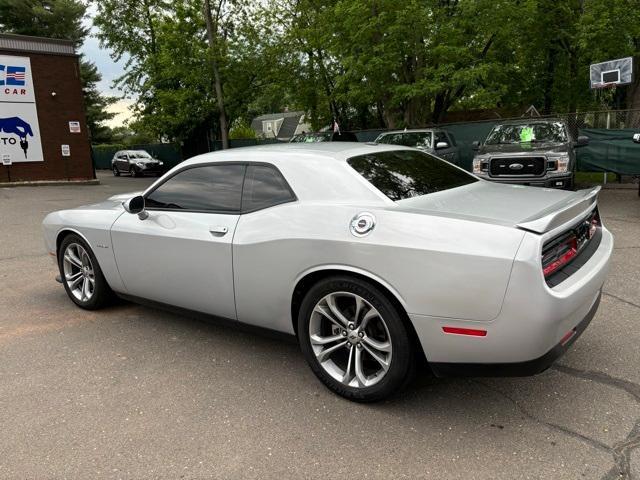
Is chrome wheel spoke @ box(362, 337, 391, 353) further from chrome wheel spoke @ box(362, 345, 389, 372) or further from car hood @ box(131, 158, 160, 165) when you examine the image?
car hood @ box(131, 158, 160, 165)

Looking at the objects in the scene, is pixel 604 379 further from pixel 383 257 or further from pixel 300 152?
pixel 300 152

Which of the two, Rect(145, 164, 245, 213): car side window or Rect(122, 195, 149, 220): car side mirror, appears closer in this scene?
Rect(145, 164, 245, 213): car side window

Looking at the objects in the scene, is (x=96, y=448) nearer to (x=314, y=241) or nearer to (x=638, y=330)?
(x=314, y=241)

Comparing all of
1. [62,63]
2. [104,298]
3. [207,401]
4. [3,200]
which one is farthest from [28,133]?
[207,401]

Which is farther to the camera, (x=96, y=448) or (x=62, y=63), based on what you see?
(x=62, y=63)

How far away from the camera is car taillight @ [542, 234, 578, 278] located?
265cm

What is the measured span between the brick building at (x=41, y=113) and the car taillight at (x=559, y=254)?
2180cm

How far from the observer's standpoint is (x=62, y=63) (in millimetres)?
21312

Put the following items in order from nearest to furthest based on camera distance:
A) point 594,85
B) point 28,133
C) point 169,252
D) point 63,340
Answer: point 169,252, point 63,340, point 594,85, point 28,133

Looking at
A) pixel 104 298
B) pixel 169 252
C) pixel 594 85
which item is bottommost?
pixel 104 298

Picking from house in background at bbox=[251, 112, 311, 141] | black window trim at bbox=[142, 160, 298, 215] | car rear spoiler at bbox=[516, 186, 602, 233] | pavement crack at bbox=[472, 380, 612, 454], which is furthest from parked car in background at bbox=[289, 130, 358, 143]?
house in background at bbox=[251, 112, 311, 141]

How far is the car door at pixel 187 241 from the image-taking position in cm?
359

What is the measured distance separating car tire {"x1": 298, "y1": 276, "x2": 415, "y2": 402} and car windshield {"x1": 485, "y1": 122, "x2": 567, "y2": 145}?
9022 millimetres

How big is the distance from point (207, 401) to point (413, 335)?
4.45ft
